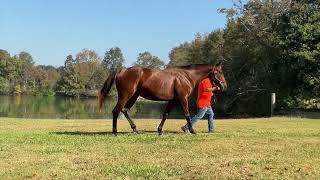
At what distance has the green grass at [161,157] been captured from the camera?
29.3ft

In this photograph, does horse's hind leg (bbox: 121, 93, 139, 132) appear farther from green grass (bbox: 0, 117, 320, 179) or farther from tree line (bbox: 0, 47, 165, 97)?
tree line (bbox: 0, 47, 165, 97)

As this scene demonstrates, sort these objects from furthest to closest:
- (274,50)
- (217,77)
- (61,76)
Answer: (61,76) → (274,50) → (217,77)

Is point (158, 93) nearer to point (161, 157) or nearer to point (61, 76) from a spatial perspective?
point (161, 157)

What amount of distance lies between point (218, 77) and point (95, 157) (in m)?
6.41

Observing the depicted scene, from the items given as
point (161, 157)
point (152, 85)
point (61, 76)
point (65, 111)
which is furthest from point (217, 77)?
point (61, 76)

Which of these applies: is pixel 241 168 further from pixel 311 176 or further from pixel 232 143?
pixel 232 143

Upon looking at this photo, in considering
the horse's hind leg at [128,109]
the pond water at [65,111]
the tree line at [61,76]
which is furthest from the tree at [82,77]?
the horse's hind leg at [128,109]

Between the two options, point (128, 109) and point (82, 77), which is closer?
point (128, 109)

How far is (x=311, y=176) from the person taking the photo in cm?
857

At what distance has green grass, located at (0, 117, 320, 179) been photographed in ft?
29.3

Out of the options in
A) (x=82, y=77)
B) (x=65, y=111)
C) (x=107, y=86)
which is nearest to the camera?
(x=107, y=86)

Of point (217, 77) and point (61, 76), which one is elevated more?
point (61, 76)

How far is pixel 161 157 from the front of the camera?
34.6ft

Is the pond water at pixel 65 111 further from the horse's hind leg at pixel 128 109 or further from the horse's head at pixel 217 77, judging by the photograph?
the horse's head at pixel 217 77
